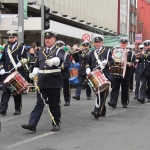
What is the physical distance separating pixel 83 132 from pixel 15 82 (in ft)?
8.02

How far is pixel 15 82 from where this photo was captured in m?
9.59

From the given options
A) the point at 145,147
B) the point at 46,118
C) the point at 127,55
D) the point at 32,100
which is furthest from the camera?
the point at 32,100

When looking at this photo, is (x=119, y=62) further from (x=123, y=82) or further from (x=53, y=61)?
(x=53, y=61)

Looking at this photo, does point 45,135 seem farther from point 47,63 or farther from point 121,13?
point 121,13

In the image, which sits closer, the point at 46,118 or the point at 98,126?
the point at 98,126

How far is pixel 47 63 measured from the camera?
24.6ft


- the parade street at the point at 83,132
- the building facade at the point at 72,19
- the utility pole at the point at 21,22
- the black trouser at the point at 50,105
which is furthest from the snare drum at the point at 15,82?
the building facade at the point at 72,19

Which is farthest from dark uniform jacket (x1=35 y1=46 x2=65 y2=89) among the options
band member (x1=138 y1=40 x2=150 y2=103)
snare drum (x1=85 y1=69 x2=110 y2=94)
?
band member (x1=138 y1=40 x2=150 y2=103)

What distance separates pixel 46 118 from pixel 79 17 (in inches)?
1465

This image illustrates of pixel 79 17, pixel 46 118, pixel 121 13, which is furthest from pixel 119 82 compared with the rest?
pixel 121 13

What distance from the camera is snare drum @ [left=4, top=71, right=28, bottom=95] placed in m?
9.55

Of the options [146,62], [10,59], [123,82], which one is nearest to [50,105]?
[10,59]

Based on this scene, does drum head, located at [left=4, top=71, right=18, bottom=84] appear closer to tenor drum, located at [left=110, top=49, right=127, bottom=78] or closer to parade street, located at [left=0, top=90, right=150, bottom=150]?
parade street, located at [left=0, top=90, right=150, bottom=150]

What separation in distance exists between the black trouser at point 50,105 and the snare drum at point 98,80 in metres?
1.44
